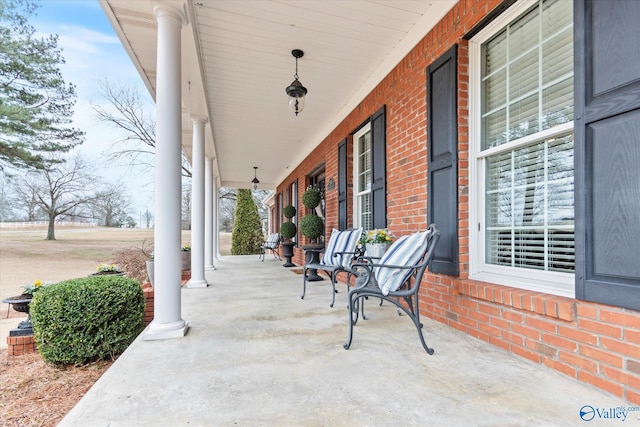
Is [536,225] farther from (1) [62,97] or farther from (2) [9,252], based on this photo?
(2) [9,252]

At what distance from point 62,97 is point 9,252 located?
7742 millimetres

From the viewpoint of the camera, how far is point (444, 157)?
270 cm

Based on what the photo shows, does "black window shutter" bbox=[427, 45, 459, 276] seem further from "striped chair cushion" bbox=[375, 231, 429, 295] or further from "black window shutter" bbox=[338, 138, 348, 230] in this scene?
"black window shutter" bbox=[338, 138, 348, 230]

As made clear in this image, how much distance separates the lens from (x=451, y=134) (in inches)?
103

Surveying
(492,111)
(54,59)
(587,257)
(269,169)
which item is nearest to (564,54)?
(492,111)

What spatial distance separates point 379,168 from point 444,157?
1.25m

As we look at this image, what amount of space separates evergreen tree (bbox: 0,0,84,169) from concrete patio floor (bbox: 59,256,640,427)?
30.5 feet

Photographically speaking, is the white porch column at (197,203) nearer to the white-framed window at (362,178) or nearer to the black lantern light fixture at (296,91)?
the black lantern light fixture at (296,91)

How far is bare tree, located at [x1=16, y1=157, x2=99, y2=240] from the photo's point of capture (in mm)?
10219

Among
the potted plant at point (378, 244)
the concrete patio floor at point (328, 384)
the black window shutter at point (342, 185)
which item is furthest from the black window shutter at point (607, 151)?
the black window shutter at point (342, 185)

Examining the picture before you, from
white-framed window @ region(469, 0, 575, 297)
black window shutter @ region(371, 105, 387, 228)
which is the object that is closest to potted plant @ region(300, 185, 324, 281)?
black window shutter @ region(371, 105, 387, 228)

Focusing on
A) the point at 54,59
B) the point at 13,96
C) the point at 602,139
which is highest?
the point at 54,59

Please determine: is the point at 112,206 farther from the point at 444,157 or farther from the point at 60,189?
the point at 444,157

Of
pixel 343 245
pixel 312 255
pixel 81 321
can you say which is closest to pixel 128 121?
pixel 312 255
